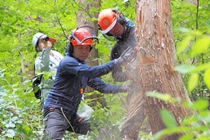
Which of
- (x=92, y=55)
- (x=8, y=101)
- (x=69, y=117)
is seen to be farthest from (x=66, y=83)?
(x=92, y=55)

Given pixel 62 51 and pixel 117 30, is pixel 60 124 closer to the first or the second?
pixel 117 30

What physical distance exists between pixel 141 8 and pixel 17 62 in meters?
6.67

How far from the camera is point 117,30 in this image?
13.6 feet

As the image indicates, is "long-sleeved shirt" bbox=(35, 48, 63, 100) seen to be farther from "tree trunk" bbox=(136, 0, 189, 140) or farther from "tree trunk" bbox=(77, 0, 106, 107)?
"tree trunk" bbox=(136, 0, 189, 140)

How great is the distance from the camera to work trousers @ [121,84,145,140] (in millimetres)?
3836

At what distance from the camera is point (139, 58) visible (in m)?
3.38

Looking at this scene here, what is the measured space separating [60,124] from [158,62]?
1833 mm

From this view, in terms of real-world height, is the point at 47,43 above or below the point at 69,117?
above

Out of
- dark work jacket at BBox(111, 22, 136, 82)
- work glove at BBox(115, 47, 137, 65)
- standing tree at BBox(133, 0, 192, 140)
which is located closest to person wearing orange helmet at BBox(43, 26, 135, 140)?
dark work jacket at BBox(111, 22, 136, 82)

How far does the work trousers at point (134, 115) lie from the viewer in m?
3.84

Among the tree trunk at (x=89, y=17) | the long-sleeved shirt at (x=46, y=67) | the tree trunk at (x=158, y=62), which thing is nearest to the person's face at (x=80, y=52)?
the long-sleeved shirt at (x=46, y=67)

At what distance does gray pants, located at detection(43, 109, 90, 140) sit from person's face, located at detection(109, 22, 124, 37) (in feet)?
4.38

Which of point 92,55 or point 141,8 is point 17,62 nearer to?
point 92,55

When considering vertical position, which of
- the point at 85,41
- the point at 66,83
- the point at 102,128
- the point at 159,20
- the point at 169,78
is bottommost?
the point at 102,128
